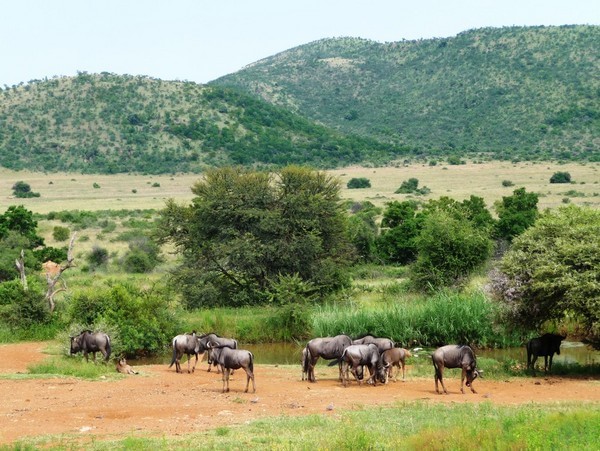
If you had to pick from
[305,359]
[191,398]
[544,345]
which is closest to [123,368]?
[191,398]

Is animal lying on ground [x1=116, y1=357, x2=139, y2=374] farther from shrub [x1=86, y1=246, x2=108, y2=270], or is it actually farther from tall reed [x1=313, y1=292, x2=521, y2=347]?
shrub [x1=86, y1=246, x2=108, y2=270]

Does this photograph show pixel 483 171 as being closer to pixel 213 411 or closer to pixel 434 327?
pixel 434 327

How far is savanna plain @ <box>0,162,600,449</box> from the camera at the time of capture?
14.2 m

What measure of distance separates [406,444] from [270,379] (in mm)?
10672

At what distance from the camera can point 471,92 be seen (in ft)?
404

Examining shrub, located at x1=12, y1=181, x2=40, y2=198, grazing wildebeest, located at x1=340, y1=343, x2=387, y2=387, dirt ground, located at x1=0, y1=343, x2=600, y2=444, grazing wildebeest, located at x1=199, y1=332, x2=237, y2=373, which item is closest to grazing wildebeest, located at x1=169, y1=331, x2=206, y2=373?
grazing wildebeest, located at x1=199, y1=332, x2=237, y2=373

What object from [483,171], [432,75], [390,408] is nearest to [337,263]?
[390,408]

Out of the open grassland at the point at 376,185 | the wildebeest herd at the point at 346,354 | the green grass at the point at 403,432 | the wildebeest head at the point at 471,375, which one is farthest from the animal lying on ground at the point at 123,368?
the open grassland at the point at 376,185

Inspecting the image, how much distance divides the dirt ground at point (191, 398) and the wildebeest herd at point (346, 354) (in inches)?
15.8

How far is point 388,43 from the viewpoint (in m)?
158

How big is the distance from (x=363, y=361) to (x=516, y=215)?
29.6m

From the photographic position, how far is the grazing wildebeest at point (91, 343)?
25.8m

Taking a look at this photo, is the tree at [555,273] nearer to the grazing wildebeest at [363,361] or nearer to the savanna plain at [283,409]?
the savanna plain at [283,409]

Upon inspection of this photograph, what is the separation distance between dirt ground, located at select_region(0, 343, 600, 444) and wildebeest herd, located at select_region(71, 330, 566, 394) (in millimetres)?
402
